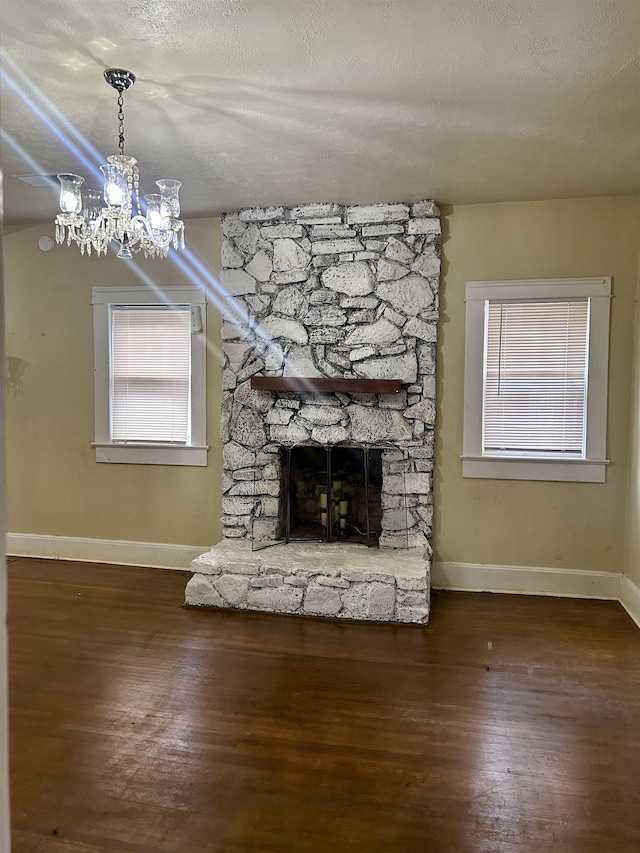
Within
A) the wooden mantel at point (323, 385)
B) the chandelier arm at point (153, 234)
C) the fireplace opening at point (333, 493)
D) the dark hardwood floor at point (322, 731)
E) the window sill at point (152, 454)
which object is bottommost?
the dark hardwood floor at point (322, 731)

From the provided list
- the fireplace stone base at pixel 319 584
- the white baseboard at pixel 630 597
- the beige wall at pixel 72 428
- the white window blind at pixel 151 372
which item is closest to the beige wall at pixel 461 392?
the white baseboard at pixel 630 597

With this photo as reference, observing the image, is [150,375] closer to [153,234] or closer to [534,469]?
[153,234]

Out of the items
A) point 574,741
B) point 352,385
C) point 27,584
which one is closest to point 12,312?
point 27,584

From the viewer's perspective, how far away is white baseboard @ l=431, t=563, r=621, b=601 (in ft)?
13.5

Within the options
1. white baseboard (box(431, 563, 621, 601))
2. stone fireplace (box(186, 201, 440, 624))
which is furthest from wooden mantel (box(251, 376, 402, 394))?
white baseboard (box(431, 563, 621, 601))

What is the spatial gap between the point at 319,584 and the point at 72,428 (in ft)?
8.24

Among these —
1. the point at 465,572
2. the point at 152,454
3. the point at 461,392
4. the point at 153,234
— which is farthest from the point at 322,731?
the point at 152,454

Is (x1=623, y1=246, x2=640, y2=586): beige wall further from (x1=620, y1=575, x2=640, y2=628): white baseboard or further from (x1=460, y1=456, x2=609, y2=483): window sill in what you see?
A: (x1=460, y1=456, x2=609, y2=483): window sill

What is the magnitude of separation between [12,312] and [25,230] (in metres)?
0.68

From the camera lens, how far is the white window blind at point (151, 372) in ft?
15.1

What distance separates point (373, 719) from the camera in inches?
104

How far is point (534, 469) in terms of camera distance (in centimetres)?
414

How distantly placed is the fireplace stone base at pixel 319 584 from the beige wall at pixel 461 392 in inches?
23.6

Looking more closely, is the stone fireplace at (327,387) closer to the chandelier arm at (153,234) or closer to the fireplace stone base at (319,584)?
the fireplace stone base at (319,584)
